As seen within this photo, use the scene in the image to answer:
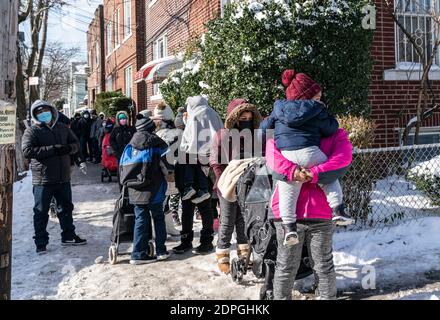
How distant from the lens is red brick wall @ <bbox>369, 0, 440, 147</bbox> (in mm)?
9156

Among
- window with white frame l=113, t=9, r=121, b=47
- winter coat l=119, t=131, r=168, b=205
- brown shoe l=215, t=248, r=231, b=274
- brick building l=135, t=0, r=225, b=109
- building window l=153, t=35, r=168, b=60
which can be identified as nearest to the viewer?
brown shoe l=215, t=248, r=231, b=274

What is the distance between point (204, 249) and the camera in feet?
19.3

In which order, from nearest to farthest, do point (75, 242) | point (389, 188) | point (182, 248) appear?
point (182, 248)
point (75, 242)
point (389, 188)

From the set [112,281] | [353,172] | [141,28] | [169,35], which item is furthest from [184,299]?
[141,28]

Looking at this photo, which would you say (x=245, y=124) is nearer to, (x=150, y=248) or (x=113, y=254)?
(x=150, y=248)

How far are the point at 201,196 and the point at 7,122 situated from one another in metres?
2.57

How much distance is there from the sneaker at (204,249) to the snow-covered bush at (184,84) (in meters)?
2.82

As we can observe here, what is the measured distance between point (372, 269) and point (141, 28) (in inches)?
649

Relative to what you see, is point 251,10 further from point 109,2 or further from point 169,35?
point 109,2

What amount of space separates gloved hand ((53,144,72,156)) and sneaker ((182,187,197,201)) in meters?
1.69

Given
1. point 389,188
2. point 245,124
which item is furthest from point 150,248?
point 389,188

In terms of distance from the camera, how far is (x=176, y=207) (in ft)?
24.4

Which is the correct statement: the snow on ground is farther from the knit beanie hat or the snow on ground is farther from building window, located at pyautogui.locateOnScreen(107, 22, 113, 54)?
building window, located at pyautogui.locateOnScreen(107, 22, 113, 54)

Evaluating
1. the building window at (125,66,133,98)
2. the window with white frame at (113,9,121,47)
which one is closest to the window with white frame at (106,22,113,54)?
the window with white frame at (113,9,121,47)
